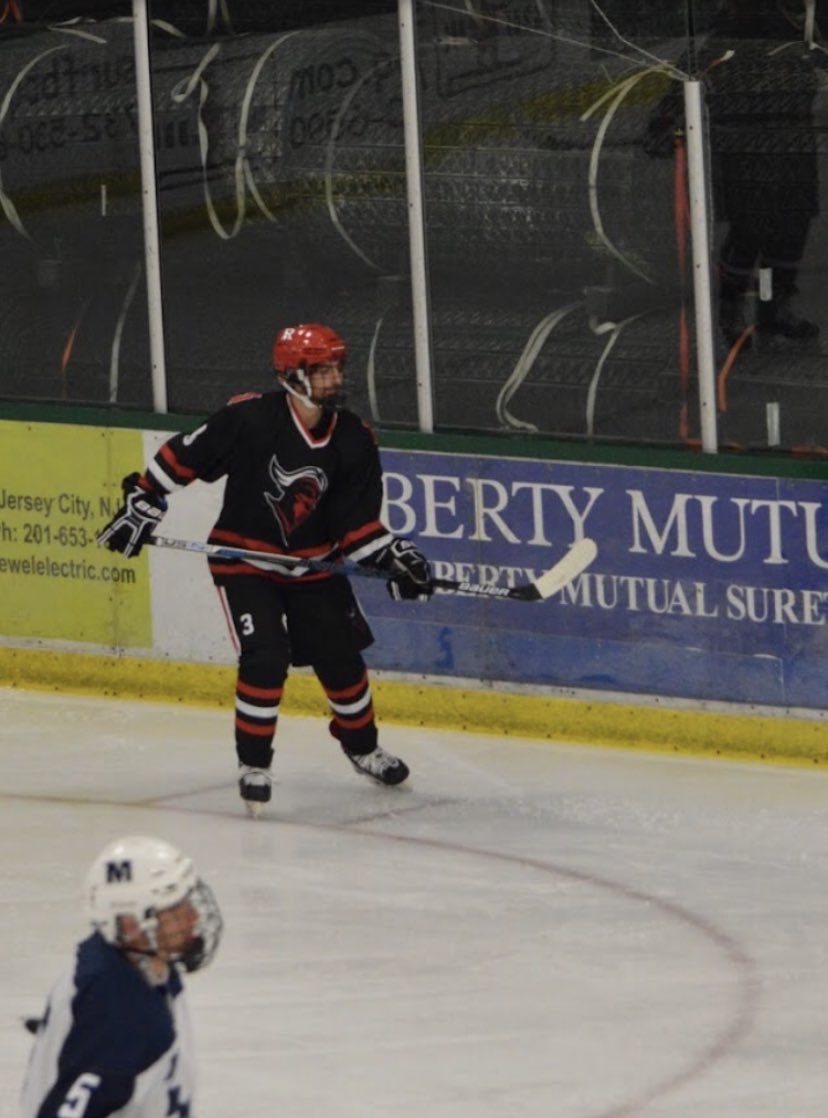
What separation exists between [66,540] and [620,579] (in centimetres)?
171

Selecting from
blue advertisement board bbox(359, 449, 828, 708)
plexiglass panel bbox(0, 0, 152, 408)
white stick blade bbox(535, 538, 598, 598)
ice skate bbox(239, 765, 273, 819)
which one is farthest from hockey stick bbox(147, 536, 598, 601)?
plexiglass panel bbox(0, 0, 152, 408)

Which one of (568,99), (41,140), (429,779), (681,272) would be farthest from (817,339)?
(41,140)

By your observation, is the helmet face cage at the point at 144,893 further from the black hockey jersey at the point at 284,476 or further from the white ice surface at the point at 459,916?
the black hockey jersey at the point at 284,476

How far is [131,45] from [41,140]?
0.42 m

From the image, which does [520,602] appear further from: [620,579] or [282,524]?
[282,524]

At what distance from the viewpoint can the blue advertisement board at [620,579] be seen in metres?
6.76

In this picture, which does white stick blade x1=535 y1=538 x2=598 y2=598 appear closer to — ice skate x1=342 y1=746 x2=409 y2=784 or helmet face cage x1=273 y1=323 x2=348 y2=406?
ice skate x1=342 y1=746 x2=409 y2=784

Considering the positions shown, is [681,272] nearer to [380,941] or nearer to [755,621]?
[755,621]

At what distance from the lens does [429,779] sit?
6762 millimetres

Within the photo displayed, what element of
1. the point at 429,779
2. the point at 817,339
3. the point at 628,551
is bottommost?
the point at 429,779

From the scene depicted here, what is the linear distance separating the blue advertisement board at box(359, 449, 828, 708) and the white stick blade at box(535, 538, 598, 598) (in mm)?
386

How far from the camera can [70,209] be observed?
808 centimetres

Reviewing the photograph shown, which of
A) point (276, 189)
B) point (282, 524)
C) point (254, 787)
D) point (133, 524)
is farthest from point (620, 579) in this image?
point (276, 189)

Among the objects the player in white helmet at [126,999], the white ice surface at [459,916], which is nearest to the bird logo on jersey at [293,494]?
the white ice surface at [459,916]
